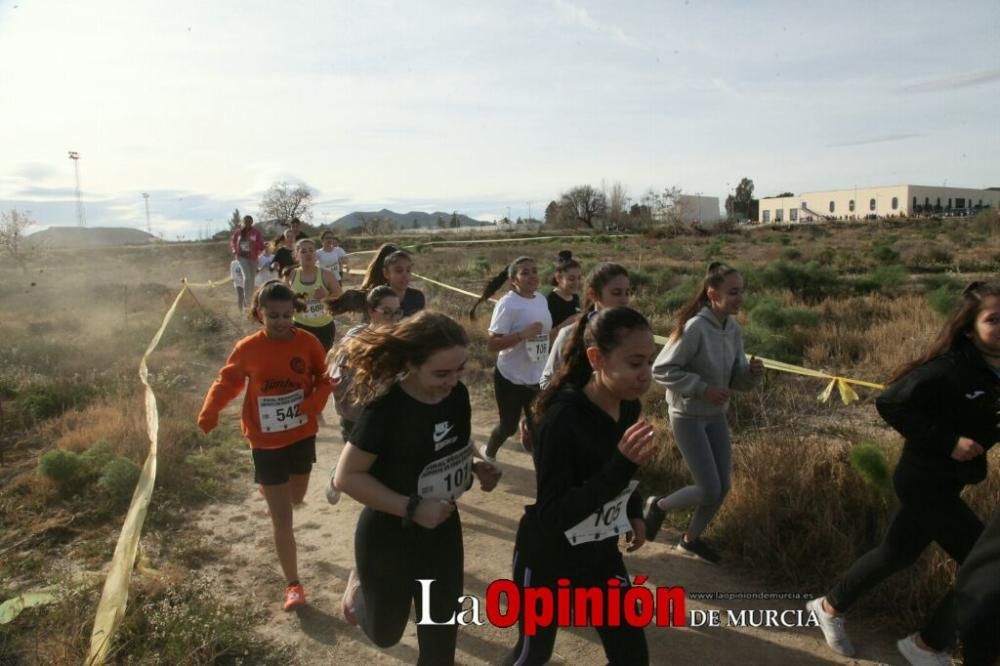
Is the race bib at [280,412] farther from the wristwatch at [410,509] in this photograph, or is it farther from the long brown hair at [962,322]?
the long brown hair at [962,322]

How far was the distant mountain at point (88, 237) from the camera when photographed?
3750 centimetres

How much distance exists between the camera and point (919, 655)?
3.02 m

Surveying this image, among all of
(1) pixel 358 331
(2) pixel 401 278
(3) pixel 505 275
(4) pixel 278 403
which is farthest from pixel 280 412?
(3) pixel 505 275

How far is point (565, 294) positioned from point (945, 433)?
314 centimetres

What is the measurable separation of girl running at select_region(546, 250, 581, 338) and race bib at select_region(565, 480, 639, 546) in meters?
2.83

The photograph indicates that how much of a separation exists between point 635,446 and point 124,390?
817 cm

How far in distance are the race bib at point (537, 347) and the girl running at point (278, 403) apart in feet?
5.69

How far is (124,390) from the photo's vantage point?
8367 mm

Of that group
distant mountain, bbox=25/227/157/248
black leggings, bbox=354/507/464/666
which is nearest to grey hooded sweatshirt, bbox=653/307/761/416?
black leggings, bbox=354/507/464/666

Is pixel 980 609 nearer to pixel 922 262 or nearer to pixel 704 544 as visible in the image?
pixel 704 544

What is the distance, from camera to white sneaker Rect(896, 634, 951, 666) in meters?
2.98

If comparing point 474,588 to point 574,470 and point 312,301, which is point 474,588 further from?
point 312,301

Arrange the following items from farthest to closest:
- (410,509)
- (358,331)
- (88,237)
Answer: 1. (88,237)
2. (358,331)
3. (410,509)

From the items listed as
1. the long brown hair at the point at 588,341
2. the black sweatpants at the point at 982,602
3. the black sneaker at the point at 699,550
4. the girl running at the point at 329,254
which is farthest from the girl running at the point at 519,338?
the girl running at the point at 329,254
